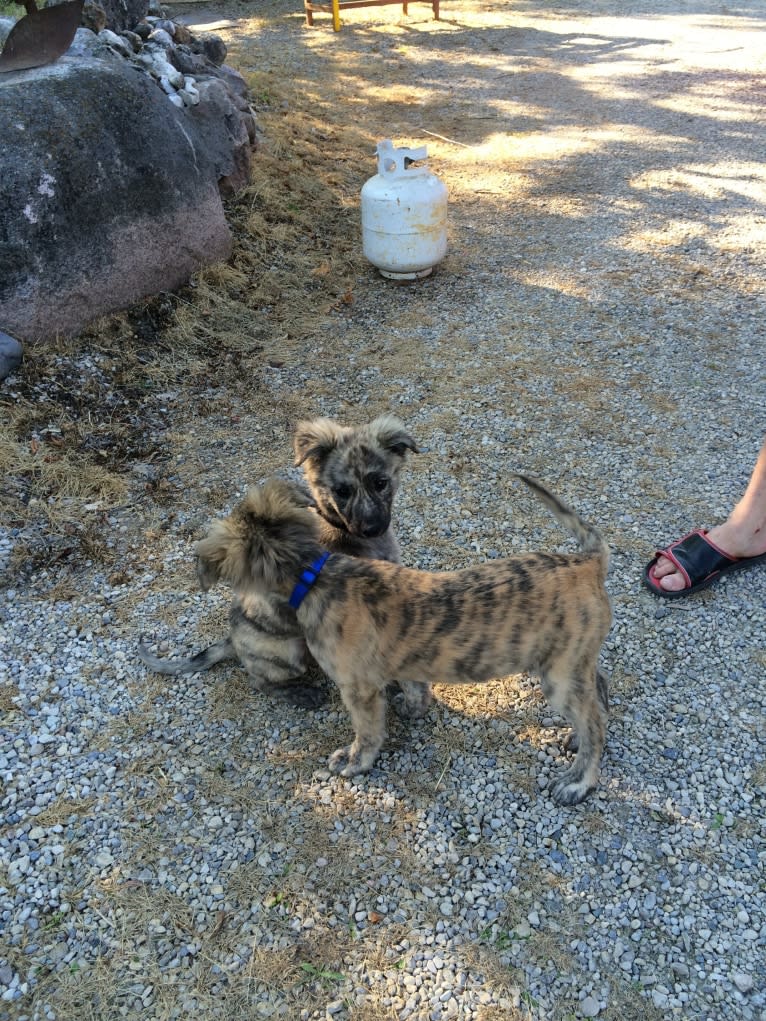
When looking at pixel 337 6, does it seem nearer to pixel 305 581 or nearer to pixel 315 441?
pixel 315 441

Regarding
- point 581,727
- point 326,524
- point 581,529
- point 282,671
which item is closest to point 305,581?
point 282,671

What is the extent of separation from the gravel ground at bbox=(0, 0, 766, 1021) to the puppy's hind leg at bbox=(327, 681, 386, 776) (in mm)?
89

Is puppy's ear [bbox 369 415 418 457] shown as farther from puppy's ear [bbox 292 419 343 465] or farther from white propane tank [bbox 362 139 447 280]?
white propane tank [bbox 362 139 447 280]

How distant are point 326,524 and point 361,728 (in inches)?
44.3

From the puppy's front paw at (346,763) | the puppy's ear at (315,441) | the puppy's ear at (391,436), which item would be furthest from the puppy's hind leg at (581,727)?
the puppy's ear at (315,441)

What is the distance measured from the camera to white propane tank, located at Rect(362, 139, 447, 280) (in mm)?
6969

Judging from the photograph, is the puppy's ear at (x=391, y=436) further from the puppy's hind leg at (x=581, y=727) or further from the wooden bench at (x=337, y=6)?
the wooden bench at (x=337, y=6)

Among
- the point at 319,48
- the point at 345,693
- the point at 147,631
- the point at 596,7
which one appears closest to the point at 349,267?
the point at 147,631

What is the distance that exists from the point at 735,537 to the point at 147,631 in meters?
3.45

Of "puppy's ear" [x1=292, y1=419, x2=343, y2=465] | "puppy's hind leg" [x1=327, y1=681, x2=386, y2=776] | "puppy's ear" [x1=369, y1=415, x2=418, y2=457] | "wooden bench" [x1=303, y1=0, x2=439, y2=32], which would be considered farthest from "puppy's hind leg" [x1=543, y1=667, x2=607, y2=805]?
"wooden bench" [x1=303, y1=0, x2=439, y2=32]

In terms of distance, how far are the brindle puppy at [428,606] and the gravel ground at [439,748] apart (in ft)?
1.77

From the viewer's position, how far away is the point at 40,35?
20.9 ft

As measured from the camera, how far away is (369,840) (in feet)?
10.7

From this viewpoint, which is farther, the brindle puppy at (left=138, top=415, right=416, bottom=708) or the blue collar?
the brindle puppy at (left=138, top=415, right=416, bottom=708)
